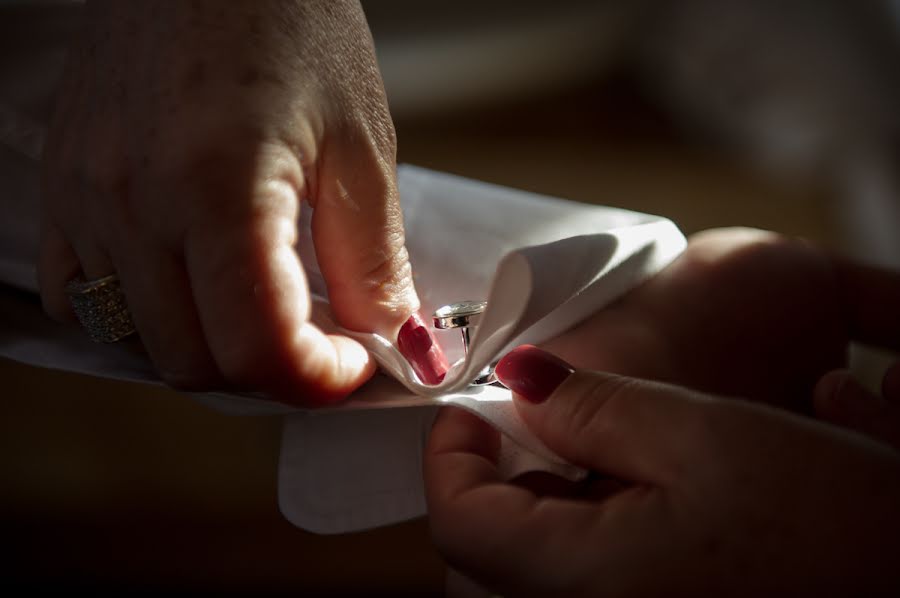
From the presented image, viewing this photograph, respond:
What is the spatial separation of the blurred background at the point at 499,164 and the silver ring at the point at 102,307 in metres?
0.21

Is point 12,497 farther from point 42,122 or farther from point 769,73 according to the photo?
point 769,73

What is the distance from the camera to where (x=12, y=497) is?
2.27 feet

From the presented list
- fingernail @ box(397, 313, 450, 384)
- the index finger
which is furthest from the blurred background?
fingernail @ box(397, 313, 450, 384)

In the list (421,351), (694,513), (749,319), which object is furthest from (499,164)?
(694,513)

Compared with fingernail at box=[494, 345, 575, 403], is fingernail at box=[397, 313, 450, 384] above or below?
below

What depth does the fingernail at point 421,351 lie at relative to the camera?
0.47 meters

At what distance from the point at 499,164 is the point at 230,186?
0.94 metres

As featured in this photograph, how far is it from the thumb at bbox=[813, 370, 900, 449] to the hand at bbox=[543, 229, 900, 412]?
0.06 meters

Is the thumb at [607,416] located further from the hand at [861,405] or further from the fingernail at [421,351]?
the hand at [861,405]

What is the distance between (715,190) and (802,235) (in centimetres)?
16

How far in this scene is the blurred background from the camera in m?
0.68

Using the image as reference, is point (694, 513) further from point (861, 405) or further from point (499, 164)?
point (499, 164)

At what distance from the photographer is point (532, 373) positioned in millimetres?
Answer: 423

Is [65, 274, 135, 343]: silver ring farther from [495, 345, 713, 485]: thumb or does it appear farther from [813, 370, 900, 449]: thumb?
[813, 370, 900, 449]: thumb
